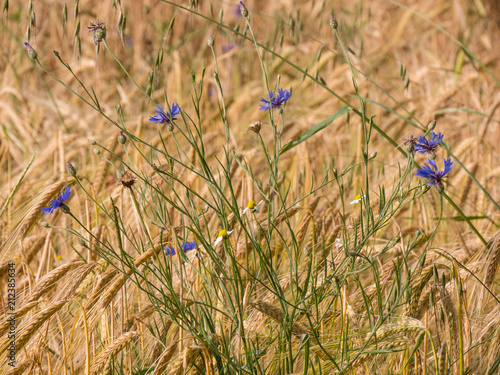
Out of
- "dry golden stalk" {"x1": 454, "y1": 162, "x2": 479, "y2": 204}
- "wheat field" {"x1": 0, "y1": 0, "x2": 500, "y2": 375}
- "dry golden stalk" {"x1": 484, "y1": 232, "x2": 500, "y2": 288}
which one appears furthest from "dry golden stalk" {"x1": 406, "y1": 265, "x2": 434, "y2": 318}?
"dry golden stalk" {"x1": 454, "y1": 162, "x2": 479, "y2": 204}

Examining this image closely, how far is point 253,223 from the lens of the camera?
163 cm

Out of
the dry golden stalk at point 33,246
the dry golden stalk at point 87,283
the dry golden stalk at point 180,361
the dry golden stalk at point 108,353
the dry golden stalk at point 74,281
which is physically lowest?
the dry golden stalk at point 180,361

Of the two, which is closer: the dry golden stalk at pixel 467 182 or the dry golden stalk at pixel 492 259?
the dry golden stalk at pixel 492 259

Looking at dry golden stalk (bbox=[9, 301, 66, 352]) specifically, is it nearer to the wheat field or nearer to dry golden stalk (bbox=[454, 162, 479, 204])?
the wheat field

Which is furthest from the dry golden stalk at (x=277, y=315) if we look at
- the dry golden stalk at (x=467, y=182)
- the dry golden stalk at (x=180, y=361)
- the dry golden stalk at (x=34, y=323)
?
the dry golden stalk at (x=467, y=182)

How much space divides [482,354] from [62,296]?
0.98 m

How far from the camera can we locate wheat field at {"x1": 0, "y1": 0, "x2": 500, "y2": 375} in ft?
3.54

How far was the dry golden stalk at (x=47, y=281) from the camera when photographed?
1264 mm

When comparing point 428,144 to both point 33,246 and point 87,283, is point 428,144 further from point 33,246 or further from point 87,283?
point 33,246

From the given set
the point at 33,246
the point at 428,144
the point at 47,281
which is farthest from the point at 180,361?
the point at 33,246

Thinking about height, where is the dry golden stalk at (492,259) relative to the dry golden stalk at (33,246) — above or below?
below

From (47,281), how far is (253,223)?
0.61m

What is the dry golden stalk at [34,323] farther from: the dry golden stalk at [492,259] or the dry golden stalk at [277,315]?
the dry golden stalk at [492,259]

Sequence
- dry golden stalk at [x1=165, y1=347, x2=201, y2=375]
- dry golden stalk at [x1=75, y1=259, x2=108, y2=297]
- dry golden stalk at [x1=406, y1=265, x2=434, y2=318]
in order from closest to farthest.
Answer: dry golden stalk at [x1=165, y1=347, x2=201, y2=375] < dry golden stalk at [x1=406, y1=265, x2=434, y2=318] < dry golden stalk at [x1=75, y1=259, x2=108, y2=297]
